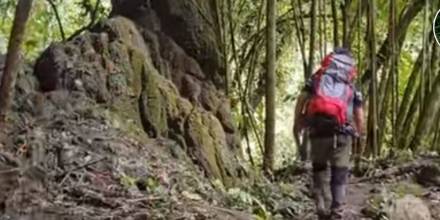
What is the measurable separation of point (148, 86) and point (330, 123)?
5.35 ft

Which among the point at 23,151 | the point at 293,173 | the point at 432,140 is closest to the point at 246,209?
the point at 23,151

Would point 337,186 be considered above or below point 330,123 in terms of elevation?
below

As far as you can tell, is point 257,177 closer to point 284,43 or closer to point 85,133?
point 85,133

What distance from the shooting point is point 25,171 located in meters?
4.66

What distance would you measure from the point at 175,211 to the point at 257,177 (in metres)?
3.18

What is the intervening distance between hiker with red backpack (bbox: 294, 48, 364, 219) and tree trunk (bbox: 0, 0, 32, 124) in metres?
2.13

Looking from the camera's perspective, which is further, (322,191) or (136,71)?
(136,71)

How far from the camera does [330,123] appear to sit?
593cm

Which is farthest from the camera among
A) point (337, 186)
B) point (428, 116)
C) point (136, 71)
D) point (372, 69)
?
point (428, 116)

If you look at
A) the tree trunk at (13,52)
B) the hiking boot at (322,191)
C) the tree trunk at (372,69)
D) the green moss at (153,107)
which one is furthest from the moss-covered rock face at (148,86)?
the tree trunk at (372,69)

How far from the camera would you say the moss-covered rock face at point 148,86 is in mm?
6188

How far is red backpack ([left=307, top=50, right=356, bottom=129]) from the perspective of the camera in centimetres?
586

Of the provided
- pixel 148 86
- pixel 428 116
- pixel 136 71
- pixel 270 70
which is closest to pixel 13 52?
pixel 136 71

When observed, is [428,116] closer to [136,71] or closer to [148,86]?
[148,86]
